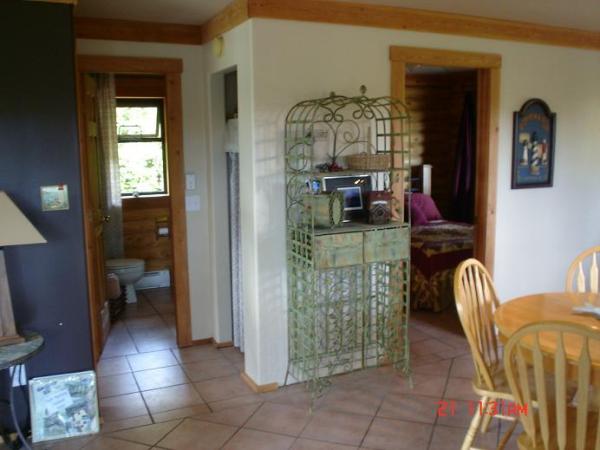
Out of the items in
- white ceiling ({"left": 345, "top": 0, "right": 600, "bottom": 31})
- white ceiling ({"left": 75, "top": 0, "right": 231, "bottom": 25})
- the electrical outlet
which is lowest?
the electrical outlet

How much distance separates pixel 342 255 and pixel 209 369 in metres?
1.34

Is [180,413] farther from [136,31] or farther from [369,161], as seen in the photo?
[136,31]

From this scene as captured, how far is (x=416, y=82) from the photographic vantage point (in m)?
6.81

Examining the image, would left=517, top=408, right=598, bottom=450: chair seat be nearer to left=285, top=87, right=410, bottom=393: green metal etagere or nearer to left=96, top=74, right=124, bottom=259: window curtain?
left=285, top=87, right=410, bottom=393: green metal etagere

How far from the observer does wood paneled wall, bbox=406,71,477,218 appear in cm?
687

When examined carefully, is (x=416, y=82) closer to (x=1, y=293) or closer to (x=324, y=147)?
(x=324, y=147)

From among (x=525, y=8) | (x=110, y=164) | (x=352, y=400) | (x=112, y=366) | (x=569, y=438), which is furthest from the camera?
(x=110, y=164)

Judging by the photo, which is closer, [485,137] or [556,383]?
[556,383]

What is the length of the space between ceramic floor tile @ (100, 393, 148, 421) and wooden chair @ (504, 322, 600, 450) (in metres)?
2.08

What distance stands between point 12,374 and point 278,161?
1727mm

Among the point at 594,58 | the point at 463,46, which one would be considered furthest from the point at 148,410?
the point at 594,58

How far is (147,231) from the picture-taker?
5.88 metres

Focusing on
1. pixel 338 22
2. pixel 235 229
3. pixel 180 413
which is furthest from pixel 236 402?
pixel 338 22
